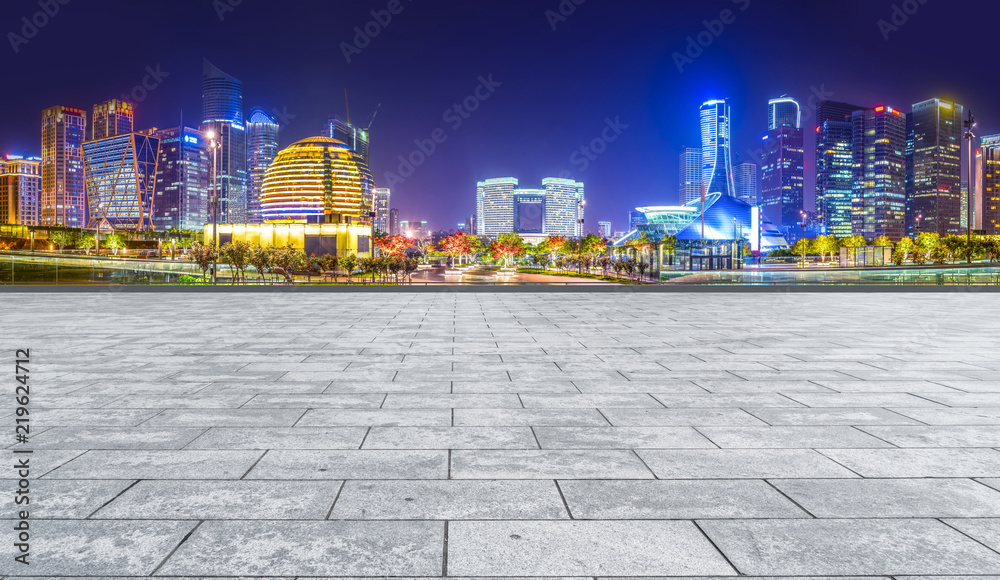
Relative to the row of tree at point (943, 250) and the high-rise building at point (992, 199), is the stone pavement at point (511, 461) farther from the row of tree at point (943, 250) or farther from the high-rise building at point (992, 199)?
the high-rise building at point (992, 199)

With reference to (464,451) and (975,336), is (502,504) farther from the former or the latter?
(975,336)

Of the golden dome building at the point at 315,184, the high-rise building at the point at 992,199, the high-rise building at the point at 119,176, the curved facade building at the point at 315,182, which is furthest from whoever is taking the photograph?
the high-rise building at the point at 119,176

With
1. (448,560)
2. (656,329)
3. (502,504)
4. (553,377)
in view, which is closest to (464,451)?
(502,504)

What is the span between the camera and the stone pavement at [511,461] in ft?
11.2

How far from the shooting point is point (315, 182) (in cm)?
14688

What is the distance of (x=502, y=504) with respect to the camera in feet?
13.5

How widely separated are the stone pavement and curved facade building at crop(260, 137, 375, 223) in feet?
460

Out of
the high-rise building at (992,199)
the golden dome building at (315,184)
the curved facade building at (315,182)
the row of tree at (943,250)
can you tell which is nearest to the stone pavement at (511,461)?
the row of tree at (943,250)

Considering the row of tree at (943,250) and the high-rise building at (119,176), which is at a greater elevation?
the high-rise building at (119,176)

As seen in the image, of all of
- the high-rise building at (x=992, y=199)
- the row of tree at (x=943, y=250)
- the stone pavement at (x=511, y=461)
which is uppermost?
the high-rise building at (x=992, y=199)

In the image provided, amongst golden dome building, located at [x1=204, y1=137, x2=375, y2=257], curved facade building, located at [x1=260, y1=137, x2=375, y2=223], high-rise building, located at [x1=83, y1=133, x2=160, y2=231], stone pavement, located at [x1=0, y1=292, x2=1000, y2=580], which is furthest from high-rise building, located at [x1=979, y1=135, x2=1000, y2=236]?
high-rise building, located at [x1=83, y1=133, x2=160, y2=231]

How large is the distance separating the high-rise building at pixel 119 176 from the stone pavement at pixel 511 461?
628ft

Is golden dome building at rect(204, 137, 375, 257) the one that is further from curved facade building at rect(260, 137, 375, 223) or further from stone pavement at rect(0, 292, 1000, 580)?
stone pavement at rect(0, 292, 1000, 580)

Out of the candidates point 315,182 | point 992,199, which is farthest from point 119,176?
point 992,199
